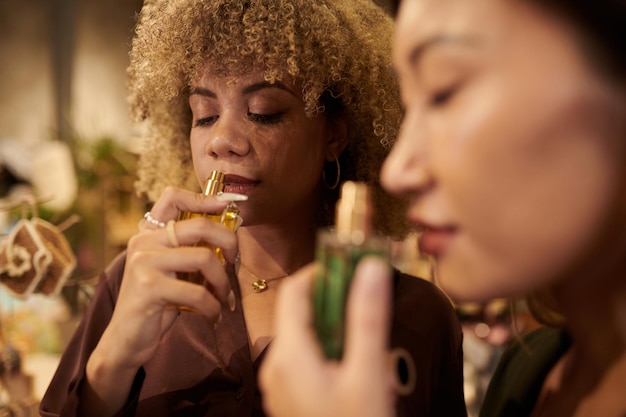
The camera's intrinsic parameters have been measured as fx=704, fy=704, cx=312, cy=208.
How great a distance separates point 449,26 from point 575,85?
0.39 ft

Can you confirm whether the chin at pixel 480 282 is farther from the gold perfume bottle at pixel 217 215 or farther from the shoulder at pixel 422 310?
the shoulder at pixel 422 310

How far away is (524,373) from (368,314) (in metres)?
0.42

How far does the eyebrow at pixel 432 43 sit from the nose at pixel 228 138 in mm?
514

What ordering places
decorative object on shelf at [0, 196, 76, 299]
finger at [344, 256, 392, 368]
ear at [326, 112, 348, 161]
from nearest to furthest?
1. finger at [344, 256, 392, 368]
2. ear at [326, 112, 348, 161]
3. decorative object on shelf at [0, 196, 76, 299]

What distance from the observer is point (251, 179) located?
3.76ft

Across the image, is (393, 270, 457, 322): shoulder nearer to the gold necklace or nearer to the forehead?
the gold necklace

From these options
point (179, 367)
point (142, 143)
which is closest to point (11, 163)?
point (142, 143)

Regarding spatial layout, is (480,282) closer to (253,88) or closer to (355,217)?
(355,217)

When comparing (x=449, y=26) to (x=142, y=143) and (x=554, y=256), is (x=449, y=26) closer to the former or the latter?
(x=554, y=256)

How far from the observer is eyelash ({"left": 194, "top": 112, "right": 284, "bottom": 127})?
116 centimetres

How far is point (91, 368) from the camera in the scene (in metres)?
1.01

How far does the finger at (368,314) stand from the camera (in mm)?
580

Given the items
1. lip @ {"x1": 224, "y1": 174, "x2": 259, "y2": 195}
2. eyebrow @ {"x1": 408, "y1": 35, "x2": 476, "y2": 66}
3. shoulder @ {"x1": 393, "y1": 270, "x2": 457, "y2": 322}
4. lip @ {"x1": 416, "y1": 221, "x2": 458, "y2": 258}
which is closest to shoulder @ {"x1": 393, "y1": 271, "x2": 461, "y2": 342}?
shoulder @ {"x1": 393, "y1": 270, "x2": 457, "y2": 322}

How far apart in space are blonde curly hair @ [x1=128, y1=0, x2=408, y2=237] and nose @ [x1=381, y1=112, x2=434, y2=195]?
20.8 inches
